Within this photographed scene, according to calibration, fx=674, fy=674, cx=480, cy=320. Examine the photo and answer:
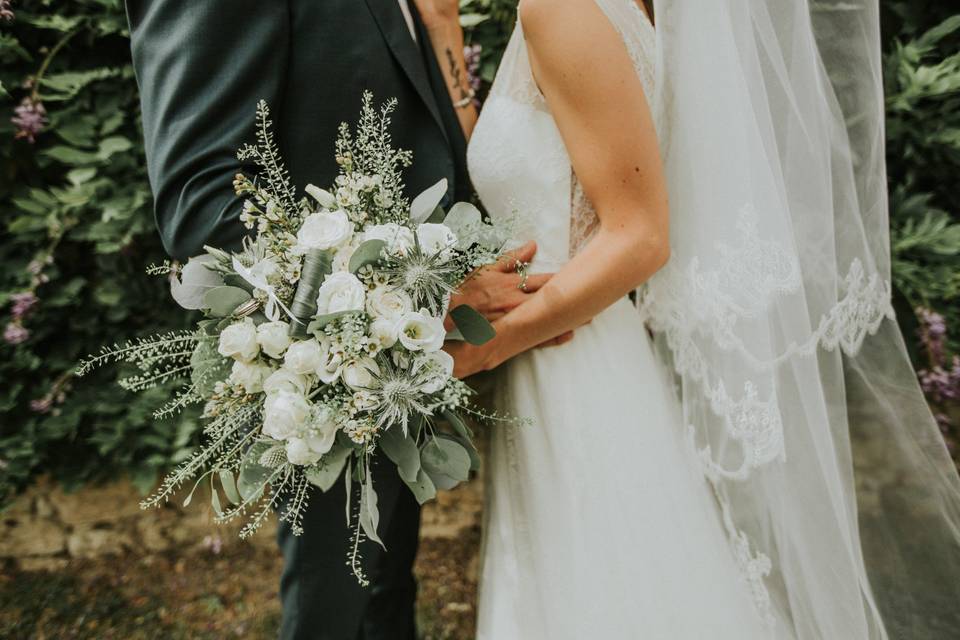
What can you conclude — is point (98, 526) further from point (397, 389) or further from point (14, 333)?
point (397, 389)

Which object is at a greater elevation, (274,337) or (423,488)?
(274,337)

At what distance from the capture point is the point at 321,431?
1.24 metres

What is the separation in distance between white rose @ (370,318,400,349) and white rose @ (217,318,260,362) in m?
0.22

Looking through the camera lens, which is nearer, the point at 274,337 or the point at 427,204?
the point at 274,337

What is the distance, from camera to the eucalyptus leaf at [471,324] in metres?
1.35

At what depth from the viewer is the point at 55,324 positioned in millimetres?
2699

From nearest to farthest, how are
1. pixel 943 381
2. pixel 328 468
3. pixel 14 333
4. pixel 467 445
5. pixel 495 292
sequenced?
1. pixel 328 468
2. pixel 467 445
3. pixel 495 292
4. pixel 943 381
5. pixel 14 333

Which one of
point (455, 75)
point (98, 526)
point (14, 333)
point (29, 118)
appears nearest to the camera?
point (455, 75)

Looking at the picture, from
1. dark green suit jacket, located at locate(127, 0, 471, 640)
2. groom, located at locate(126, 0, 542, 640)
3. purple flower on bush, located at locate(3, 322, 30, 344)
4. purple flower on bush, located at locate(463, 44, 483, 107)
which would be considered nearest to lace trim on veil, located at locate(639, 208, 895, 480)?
groom, located at locate(126, 0, 542, 640)

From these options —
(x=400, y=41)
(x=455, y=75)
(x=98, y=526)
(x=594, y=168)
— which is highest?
(x=455, y=75)

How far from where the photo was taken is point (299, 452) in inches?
48.2

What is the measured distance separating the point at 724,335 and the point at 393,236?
0.81 metres

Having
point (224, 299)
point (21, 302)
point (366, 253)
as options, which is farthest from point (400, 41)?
point (21, 302)

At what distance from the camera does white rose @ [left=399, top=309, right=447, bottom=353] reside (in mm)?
1203
